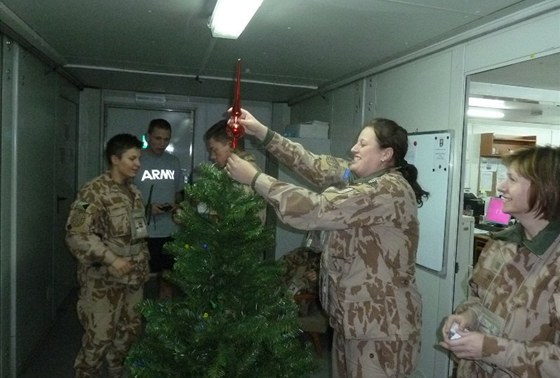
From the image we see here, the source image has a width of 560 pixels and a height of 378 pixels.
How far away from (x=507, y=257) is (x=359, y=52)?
6.22 feet

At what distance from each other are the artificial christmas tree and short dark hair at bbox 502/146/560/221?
2.72 feet

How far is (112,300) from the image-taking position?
2.44 m

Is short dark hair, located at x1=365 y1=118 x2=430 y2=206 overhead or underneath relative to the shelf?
underneath

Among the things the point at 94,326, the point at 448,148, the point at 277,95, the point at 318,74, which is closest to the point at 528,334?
the point at 448,148

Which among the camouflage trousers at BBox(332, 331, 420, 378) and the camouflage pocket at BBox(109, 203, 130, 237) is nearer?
the camouflage trousers at BBox(332, 331, 420, 378)

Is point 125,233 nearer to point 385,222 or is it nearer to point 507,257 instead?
point 385,222

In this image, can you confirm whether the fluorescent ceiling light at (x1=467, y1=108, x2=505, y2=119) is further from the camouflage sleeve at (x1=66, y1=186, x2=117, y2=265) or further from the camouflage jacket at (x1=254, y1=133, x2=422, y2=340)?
the camouflage sleeve at (x1=66, y1=186, x2=117, y2=265)

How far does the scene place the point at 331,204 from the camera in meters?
1.39

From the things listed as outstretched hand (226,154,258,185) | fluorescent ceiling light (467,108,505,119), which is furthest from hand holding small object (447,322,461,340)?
fluorescent ceiling light (467,108,505,119)

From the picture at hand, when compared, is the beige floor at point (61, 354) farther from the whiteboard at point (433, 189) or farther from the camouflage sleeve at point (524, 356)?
the camouflage sleeve at point (524, 356)

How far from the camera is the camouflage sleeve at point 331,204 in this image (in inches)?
53.1

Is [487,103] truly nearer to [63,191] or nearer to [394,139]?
[394,139]

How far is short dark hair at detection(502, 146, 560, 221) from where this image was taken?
1.25 m

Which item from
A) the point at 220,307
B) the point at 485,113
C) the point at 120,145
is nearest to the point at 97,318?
the point at 120,145
